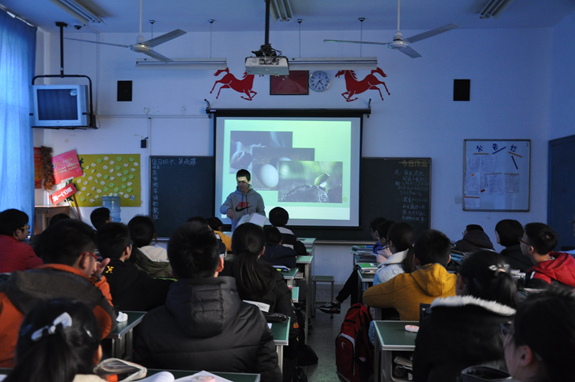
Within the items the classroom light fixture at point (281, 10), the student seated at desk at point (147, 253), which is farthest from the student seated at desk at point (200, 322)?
the classroom light fixture at point (281, 10)

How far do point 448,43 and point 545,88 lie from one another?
4.61 ft

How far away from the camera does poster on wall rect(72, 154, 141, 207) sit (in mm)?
6180

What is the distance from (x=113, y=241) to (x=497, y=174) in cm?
511

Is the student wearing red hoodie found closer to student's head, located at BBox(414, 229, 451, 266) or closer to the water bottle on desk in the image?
student's head, located at BBox(414, 229, 451, 266)

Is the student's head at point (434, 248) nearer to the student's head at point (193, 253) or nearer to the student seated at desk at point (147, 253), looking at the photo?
the student's head at point (193, 253)

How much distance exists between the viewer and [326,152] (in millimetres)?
5941

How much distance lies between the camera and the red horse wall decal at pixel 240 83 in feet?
19.8

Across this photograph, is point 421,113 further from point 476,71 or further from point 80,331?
point 80,331

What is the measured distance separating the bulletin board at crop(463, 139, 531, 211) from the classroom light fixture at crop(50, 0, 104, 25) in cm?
505

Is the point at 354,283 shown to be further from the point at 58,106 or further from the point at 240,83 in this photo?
the point at 58,106

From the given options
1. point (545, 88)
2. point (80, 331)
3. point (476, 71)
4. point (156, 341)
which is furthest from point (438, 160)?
point (80, 331)

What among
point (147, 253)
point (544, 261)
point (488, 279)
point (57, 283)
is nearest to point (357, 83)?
point (544, 261)

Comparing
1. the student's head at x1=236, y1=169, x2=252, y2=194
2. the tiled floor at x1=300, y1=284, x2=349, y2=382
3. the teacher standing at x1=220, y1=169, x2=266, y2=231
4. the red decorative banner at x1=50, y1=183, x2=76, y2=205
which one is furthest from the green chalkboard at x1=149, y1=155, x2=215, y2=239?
the tiled floor at x1=300, y1=284, x2=349, y2=382

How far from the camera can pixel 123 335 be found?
82.7 inches
